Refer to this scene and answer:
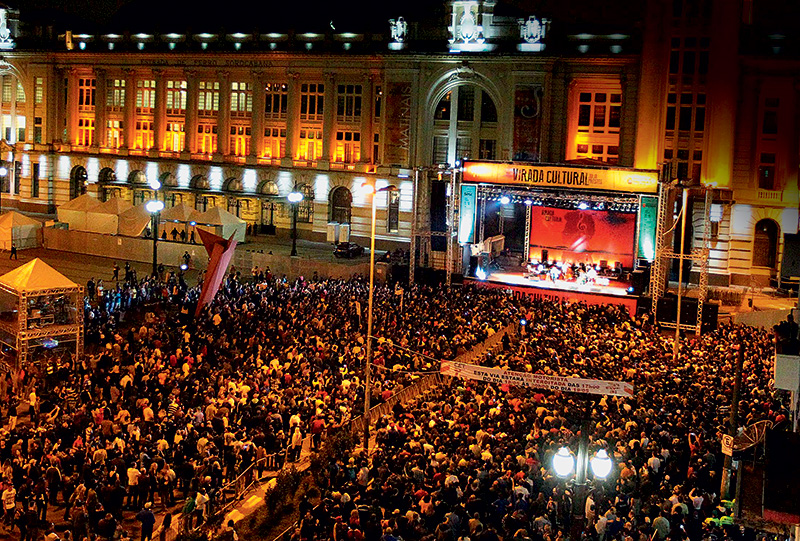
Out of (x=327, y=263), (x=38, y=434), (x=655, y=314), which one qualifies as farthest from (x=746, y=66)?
(x=38, y=434)

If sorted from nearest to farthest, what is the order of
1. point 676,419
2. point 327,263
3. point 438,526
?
point 438,526 → point 676,419 → point 327,263

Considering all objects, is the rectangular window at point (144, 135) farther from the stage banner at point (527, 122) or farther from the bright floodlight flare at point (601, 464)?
the bright floodlight flare at point (601, 464)

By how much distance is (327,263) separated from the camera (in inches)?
2014

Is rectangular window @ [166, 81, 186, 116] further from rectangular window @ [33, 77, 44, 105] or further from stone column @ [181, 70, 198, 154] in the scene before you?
rectangular window @ [33, 77, 44, 105]

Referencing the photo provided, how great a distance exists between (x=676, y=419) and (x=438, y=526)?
29.1 feet

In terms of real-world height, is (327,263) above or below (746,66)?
below

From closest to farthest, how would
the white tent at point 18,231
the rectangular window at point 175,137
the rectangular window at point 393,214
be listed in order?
1. the white tent at point 18,231
2. the rectangular window at point 393,214
3. the rectangular window at point 175,137

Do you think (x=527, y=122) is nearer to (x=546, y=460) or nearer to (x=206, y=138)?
(x=206, y=138)

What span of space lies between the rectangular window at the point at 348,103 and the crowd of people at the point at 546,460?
3611 centimetres

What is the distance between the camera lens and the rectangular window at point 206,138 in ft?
226

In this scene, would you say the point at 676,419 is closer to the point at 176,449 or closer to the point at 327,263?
the point at 176,449

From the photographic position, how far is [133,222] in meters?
55.2

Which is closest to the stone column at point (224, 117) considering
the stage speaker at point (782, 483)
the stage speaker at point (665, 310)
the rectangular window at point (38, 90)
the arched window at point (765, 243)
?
the rectangular window at point (38, 90)

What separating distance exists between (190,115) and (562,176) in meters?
33.2
